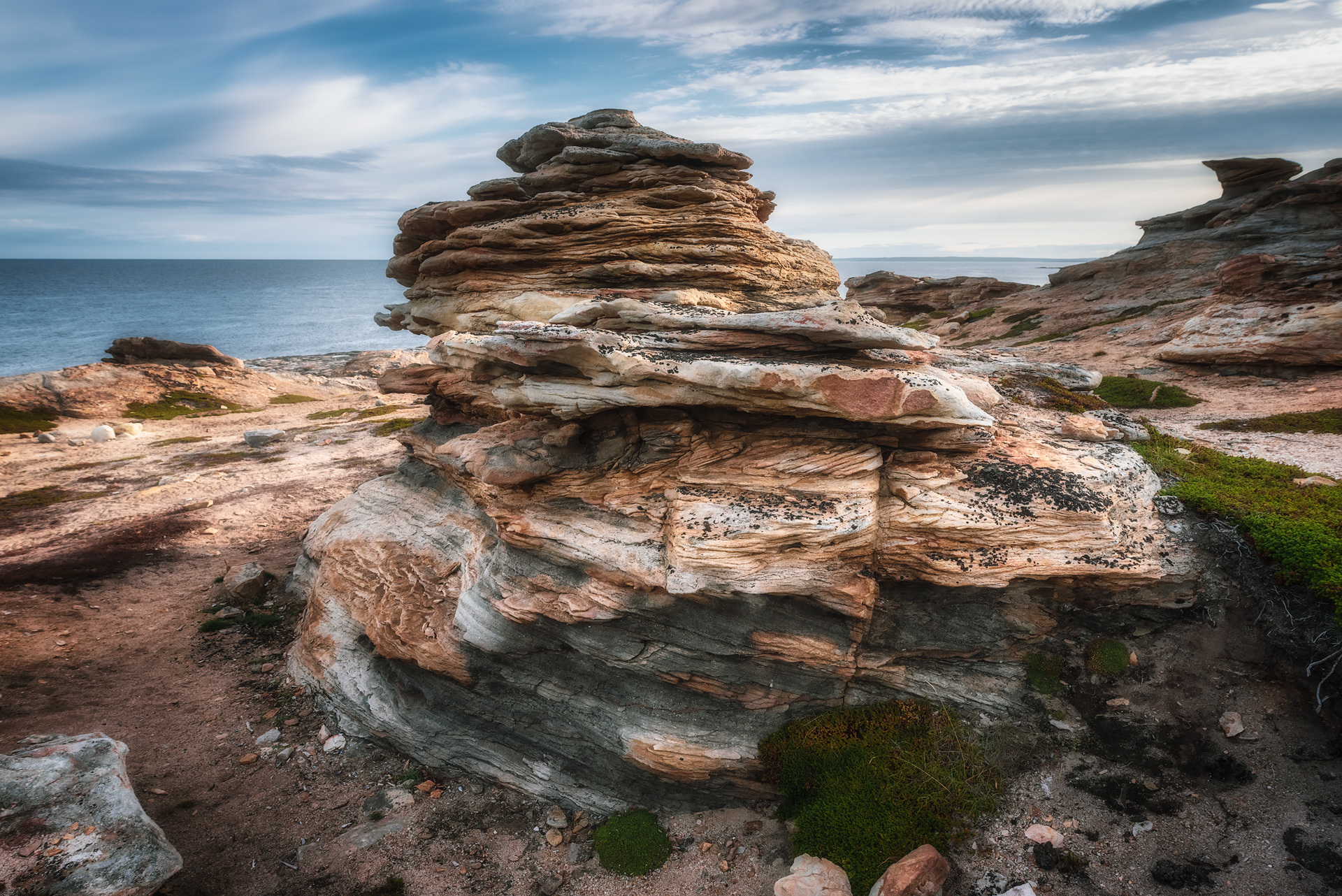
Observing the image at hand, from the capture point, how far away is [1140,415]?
23594 millimetres

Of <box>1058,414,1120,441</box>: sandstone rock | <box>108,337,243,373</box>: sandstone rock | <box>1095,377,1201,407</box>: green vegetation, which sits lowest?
<box>1095,377,1201,407</box>: green vegetation

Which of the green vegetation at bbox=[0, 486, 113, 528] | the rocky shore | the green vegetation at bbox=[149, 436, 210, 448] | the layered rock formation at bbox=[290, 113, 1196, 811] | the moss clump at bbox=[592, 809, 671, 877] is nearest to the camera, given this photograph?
the rocky shore

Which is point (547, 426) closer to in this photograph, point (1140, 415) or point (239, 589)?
point (239, 589)

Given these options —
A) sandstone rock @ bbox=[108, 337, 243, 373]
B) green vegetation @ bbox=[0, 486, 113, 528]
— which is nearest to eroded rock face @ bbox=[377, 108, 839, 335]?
green vegetation @ bbox=[0, 486, 113, 528]

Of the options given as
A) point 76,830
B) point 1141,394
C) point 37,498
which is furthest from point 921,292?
point 37,498

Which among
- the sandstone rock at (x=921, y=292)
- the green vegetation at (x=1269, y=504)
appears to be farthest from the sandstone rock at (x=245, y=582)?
the sandstone rock at (x=921, y=292)

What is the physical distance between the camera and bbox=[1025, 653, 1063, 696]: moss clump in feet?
41.3

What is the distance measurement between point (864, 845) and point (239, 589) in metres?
25.0

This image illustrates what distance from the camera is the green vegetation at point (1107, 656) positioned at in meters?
12.3

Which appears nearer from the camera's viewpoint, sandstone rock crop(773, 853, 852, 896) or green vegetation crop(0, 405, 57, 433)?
sandstone rock crop(773, 853, 852, 896)

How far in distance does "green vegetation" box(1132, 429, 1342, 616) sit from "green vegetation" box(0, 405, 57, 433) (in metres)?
69.1

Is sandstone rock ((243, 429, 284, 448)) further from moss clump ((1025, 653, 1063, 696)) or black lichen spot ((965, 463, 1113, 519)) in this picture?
moss clump ((1025, 653, 1063, 696))

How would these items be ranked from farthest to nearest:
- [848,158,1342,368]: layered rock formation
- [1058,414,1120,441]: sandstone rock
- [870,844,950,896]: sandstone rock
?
[848,158,1342,368]: layered rock formation → [1058,414,1120,441]: sandstone rock → [870,844,950,896]: sandstone rock

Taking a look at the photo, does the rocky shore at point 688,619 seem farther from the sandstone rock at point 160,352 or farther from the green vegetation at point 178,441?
the sandstone rock at point 160,352
